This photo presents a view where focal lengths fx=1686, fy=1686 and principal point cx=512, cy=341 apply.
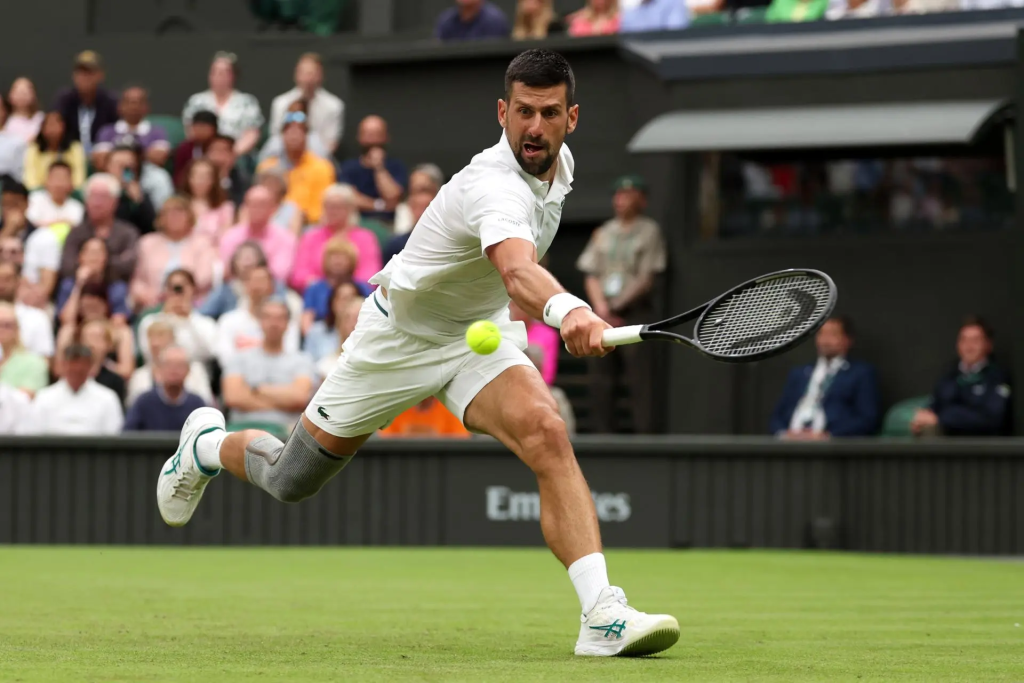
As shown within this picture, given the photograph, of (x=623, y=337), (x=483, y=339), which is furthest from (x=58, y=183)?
(x=623, y=337)

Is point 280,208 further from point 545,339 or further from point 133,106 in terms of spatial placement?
point 545,339

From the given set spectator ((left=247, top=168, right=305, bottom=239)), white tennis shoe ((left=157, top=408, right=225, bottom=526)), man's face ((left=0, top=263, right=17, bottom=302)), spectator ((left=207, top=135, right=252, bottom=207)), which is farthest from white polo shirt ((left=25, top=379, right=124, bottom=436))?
white tennis shoe ((left=157, top=408, right=225, bottom=526))

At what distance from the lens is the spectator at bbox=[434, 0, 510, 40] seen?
15438 mm

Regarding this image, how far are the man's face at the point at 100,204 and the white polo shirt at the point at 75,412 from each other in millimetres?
2122

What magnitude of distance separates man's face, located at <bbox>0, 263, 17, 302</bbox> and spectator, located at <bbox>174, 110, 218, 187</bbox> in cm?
210

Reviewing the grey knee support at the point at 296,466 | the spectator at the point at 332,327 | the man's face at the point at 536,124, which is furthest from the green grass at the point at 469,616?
the spectator at the point at 332,327

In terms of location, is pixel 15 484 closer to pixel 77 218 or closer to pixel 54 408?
pixel 54 408

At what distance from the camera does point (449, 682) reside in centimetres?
465

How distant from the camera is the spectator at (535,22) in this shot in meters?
14.9

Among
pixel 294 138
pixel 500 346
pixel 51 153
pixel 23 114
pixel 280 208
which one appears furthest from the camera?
pixel 23 114

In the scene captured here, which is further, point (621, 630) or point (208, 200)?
point (208, 200)

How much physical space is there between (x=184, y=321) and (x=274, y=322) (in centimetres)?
117

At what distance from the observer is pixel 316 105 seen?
15680 millimetres

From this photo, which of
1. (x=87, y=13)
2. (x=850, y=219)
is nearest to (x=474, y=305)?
(x=850, y=219)
